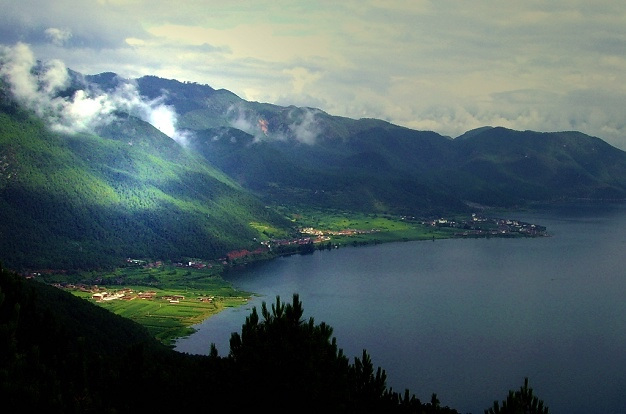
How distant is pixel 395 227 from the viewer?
126 m

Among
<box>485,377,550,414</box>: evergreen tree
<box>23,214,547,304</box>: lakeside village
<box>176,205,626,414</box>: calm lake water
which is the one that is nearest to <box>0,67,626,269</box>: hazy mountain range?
<box>23,214,547,304</box>: lakeside village

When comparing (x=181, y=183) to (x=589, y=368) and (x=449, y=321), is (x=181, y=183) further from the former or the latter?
(x=589, y=368)

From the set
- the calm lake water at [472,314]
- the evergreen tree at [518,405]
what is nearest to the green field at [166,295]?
the calm lake water at [472,314]

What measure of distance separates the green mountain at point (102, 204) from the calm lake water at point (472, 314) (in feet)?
52.9

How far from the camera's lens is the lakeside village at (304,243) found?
226 ft

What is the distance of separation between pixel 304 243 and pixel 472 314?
46.2 metres

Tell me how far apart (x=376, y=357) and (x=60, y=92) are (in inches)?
3465

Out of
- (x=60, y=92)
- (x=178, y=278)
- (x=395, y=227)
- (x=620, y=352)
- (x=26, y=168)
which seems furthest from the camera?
(x=395, y=227)

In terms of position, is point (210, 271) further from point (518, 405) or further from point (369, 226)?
point (518, 405)

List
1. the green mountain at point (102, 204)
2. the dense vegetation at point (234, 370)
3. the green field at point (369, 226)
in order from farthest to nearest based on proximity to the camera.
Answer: the green field at point (369, 226)
the green mountain at point (102, 204)
the dense vegetation at point (234, 370)

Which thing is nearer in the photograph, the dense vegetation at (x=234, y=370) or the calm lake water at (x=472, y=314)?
the dense vegetation at (x=234, y=370)

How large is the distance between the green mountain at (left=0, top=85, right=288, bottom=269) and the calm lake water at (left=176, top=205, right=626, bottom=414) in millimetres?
16110

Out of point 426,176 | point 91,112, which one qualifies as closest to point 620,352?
point 91,112

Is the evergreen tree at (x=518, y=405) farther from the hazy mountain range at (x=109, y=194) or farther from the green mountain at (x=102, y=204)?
the hazy mountain range at (x=109, y=194)
